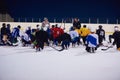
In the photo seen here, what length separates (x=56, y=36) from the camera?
34.4 ft

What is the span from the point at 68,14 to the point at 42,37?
12.8 m

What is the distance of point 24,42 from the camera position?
1056 cm

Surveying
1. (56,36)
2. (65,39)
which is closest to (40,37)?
(65,39)

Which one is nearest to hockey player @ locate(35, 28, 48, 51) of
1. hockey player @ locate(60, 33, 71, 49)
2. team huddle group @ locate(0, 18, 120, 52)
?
team huddle group @ locate(0, 18, 120, 52)

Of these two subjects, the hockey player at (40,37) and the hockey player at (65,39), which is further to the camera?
the hockey player at (65,39)

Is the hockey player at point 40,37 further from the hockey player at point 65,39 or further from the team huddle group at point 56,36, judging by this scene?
the hockey player at point 65,39

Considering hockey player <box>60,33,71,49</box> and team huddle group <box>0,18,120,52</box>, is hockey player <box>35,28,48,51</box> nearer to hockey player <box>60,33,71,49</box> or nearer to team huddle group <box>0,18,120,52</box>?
team huddle group <box>0,18,120,52</box>

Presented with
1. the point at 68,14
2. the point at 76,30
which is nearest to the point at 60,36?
the point at 76,30

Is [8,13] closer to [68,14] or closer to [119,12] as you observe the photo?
[68,14]

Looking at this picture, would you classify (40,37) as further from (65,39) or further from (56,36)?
(56,36)

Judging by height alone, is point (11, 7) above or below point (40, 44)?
above

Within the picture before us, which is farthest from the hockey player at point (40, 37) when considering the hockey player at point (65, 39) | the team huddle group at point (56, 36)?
the hockey player at point (65, 39)

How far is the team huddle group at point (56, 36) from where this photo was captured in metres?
8.92

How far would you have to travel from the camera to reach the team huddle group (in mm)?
8922
